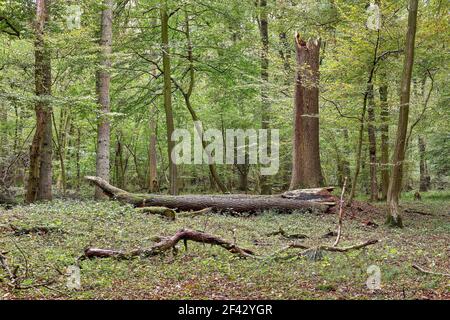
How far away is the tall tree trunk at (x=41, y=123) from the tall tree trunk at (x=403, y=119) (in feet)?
26.5

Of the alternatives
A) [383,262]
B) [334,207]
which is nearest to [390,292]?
[383,262]

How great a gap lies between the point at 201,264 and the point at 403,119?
6.27m

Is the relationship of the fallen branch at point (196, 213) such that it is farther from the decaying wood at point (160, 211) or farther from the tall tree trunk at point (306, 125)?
the tall tree trunk at point (306, 125)

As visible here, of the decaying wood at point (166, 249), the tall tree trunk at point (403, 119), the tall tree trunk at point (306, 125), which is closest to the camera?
the decaying wood at point (166, 249)

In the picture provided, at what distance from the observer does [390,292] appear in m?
4.82

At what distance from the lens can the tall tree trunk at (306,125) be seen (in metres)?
13.7

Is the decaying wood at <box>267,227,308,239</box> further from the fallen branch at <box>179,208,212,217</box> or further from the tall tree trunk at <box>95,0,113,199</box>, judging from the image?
the tall tree trunk at <box>95,0,113,199</box>

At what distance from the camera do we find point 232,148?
73.6 ft

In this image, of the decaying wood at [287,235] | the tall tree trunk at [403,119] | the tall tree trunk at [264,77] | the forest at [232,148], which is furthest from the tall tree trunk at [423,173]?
the decaying wood at [287,235]

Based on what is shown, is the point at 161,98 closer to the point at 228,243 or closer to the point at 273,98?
the point at 273,98

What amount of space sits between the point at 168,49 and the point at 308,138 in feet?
18.5
